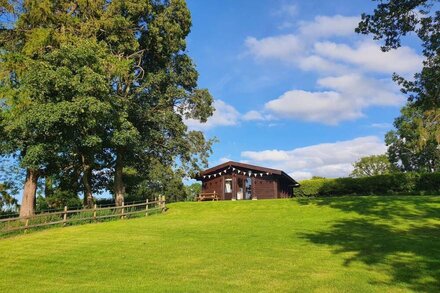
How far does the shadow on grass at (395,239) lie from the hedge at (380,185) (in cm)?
1005

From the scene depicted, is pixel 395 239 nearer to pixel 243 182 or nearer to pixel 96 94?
pixel 96 94

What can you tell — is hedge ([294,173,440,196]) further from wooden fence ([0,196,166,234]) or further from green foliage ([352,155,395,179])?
green foliage ([352,155,395,179])

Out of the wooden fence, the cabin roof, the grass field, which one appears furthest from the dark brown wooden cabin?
the grass field

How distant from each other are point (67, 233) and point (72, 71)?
393 inches

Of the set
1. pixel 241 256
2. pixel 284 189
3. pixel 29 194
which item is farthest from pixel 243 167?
pixel 241 256

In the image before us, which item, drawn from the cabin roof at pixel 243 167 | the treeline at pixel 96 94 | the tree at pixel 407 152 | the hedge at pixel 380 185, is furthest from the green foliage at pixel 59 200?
the tree at pixel 407 152

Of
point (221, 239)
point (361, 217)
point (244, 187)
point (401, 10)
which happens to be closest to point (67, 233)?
point (221, 239)

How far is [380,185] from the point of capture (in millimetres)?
34031

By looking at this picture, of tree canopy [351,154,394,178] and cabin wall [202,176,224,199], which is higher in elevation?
tree canopy [351,154,394,178]

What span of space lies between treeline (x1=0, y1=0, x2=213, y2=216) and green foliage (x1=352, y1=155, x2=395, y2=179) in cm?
5641

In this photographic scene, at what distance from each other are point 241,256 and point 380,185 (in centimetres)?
2597

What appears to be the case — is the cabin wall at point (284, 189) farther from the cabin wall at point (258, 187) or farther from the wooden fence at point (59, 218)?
Result: the wooden fence at point (59, 218)

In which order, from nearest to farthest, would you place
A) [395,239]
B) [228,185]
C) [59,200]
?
[395,239]
[59,200]
[228,185]

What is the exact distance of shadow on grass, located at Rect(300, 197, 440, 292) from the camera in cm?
900
